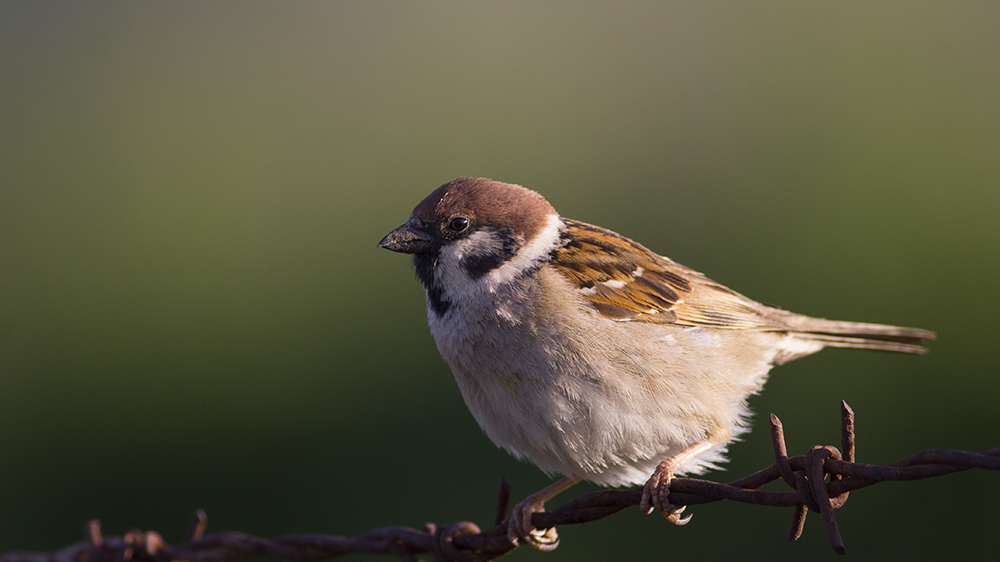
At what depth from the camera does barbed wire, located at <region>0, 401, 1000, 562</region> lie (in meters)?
1.56

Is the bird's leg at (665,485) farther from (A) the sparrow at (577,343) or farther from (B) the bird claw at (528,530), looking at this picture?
(B) the bird claw at (528,530)

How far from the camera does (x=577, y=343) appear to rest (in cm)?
266

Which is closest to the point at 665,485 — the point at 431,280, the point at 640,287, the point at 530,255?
the point at 640,287

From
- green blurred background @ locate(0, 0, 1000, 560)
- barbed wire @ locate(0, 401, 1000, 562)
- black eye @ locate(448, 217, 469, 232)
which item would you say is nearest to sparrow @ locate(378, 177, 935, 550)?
black eye @ locate(448, 217, 469, 232)

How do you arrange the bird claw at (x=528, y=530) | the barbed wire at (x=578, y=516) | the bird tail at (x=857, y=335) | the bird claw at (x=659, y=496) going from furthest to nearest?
1. the bird tail at (x=857, y=335)
2. the bird claw at (x=528, y=530)
3. the bird claw at (x=659, y=496)
4. the barbed wire at (x=578, y=516)

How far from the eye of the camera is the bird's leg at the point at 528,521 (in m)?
Answer: 2.65

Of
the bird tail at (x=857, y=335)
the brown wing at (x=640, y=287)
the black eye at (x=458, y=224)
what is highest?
the black eye at (x=458, y=224)

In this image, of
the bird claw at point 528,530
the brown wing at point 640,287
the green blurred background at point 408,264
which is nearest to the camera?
the bird claw at point 528,530

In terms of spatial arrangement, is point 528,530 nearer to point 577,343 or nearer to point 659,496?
point 659,496

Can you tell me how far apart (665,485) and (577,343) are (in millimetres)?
507

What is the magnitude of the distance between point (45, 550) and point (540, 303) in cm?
462

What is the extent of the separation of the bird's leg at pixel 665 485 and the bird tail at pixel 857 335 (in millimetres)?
796

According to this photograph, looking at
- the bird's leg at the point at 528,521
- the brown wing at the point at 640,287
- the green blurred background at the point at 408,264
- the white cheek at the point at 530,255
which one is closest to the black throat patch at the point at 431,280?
the white cheek at the point at 530,255

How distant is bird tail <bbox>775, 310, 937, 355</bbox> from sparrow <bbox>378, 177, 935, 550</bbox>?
0.02 metres
